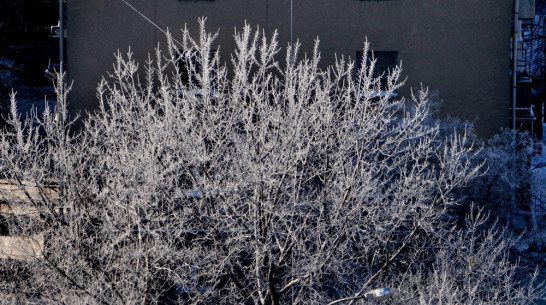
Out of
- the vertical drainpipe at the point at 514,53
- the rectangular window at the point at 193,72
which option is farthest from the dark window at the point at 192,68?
the vertical drainpipe at the point at 514,53

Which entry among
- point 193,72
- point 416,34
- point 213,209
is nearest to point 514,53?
point 416,34

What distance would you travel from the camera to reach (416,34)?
67.0ft

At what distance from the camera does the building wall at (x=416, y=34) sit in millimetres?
20375

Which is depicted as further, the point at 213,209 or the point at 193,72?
the point at 193,72

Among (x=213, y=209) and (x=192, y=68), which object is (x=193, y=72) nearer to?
(x=192, y=68)

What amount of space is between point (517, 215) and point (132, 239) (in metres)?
10.7

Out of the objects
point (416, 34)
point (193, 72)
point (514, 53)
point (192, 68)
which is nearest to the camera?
point (192, 68)

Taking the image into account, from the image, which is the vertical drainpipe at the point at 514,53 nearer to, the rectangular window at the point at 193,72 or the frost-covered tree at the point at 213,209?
the rectangular window at the point at 193,72

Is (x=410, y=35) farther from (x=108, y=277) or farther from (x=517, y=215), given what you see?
(x=108, y=277)

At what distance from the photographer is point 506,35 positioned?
20359 millimetres

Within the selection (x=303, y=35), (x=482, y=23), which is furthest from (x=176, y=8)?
(x=482, y=23)

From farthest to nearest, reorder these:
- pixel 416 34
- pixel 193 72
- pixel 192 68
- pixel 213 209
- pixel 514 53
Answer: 1. pixel 416 34
2. pixel 514 53
3. pixel 193 72
4. pixel 192 68
5. pixel 213 209

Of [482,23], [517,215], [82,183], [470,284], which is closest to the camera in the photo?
[82,183]

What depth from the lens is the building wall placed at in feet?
66.8
